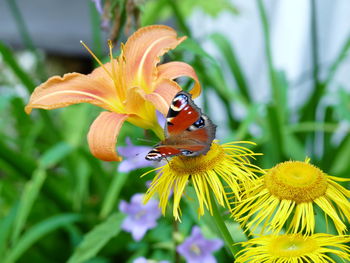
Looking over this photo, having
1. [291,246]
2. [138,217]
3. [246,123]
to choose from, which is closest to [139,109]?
[291,246]

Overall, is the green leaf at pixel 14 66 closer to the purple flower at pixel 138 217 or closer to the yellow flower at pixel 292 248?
the purple flower at pixel 138 217

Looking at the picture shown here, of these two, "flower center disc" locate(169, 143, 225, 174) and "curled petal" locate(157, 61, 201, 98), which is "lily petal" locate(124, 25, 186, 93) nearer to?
"curled petal" locate(157, 61, 201, 98)

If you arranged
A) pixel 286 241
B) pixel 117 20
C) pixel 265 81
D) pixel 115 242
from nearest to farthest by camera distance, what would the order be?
1. pixel 286 241
2. pixel 117 20
3. pixel 115 242
4. pixel 265 81

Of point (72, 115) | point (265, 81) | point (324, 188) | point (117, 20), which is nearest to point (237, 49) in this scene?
point (265, 81)

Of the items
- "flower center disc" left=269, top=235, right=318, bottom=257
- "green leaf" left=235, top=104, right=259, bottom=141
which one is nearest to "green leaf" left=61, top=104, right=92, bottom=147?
"green leaf" left=235, top=104, right=259, bottom=141

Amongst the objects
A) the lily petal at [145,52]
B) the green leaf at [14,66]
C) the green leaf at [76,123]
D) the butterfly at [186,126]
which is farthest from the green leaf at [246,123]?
the butterfly at [186,126]

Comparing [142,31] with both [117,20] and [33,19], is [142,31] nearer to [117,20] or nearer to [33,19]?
[117,20]

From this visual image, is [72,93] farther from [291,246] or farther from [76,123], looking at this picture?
→ [76,123]
